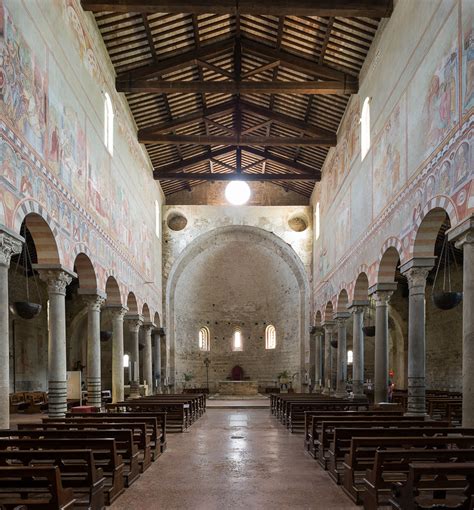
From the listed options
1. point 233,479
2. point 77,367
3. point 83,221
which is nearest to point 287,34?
point 83,221

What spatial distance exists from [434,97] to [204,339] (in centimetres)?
3015

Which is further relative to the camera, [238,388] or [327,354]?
[238,388]

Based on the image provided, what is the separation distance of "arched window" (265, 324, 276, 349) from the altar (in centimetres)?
514

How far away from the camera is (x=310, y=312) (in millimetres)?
36562

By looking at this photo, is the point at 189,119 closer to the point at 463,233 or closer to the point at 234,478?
the point at 463,233

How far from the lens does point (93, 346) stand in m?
20.0

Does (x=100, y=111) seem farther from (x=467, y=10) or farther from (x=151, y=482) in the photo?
(x=151, y=482)

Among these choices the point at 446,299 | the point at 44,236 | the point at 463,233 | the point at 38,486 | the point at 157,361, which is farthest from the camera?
the point at 157,361

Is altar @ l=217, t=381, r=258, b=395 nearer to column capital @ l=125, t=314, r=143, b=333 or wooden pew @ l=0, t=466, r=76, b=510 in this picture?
column capital @ l=125, t=314, r=143, b=333

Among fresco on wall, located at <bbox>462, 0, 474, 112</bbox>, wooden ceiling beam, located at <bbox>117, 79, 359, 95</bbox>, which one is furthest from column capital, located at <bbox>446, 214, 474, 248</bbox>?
wooden ceiling beam, located at <bbox>117, 79, 359, 95</bbox>

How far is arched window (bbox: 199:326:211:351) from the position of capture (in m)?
41.2

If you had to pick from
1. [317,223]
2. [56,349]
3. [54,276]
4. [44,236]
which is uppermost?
[317,223]

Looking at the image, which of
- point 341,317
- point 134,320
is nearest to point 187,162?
point 134,320

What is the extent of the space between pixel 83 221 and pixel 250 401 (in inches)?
734
